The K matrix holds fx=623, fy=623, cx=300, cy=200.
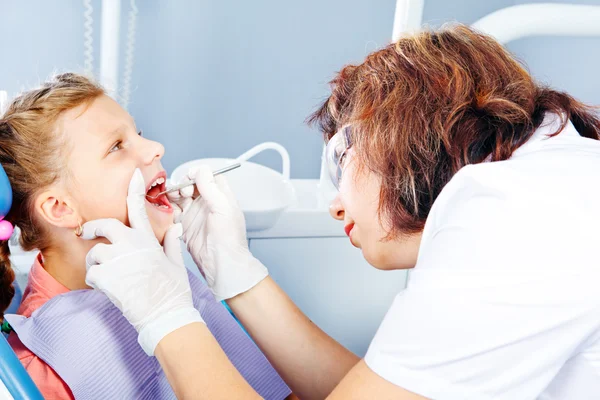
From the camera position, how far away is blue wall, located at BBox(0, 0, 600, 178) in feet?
6.96

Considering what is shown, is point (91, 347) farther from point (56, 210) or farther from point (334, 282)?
point (334, 282)

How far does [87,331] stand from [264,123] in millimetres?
1576

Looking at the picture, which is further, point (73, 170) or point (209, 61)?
point (209, 61)

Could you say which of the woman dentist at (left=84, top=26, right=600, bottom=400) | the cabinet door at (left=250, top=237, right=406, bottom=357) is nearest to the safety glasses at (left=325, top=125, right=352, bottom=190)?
the woman dentist at (left=84, top=26, right=600, bottom=400)

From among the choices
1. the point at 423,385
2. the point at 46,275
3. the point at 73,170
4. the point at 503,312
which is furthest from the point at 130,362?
the point at 503,312

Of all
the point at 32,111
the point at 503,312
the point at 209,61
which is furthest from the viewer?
the point at 209,61

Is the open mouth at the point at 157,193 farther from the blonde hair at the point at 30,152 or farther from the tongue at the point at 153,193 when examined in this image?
the blonde hair at the point at 30,152

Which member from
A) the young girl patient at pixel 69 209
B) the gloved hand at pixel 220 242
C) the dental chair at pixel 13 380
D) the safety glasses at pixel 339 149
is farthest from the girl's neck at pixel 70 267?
the safety glasses at pixel 339 149

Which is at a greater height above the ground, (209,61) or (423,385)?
(209,61)

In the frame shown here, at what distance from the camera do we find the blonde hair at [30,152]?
1277 millimetres

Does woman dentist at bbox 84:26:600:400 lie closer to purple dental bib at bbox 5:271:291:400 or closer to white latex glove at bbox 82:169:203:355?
white latex glove at bbox 82:169:203:355

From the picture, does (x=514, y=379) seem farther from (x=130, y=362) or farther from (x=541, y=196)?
(x=130, y=362)

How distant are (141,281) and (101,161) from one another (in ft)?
1.10

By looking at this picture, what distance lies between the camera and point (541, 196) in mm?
824
